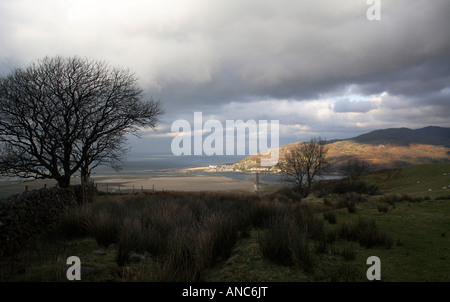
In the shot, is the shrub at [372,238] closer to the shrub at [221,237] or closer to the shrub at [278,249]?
the shrub at [278,249]

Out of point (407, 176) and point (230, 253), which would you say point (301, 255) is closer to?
point (230, 253)

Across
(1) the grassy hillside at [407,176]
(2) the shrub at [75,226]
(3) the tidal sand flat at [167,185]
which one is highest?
(2) the shrub at [75,226]

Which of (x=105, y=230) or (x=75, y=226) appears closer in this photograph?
(x=105, y=230)

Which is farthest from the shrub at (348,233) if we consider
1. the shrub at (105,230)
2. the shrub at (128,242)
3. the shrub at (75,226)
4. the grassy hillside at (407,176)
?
the grassy hillside at (407,176)

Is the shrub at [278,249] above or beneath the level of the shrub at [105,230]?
above

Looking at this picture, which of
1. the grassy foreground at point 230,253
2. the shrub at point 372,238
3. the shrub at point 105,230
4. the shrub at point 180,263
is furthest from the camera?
the shrub at point 105,230

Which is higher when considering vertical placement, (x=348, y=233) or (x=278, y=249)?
(x=278, y=249)

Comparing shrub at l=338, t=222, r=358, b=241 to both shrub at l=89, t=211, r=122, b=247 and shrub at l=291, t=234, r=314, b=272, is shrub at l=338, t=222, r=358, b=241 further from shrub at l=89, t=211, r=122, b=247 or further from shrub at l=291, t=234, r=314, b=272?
shrub at l=89, t=211, r=122, b=247

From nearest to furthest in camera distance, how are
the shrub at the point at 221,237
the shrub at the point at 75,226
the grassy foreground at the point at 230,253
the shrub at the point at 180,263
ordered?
1. the shrub at the point at 180,263
2. the grassy foreground at the point at 230,253
3. the shrub at the point at 221,237
4. the shrub at the point at 75,226

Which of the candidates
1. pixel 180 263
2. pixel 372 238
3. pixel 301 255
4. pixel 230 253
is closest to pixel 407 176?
pixel 372 238

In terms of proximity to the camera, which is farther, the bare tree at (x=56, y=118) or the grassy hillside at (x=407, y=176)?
the grassy hillside at (x=407, y=176)

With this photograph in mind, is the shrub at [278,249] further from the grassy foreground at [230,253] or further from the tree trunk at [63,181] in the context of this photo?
the tree trunk at [63,181]
